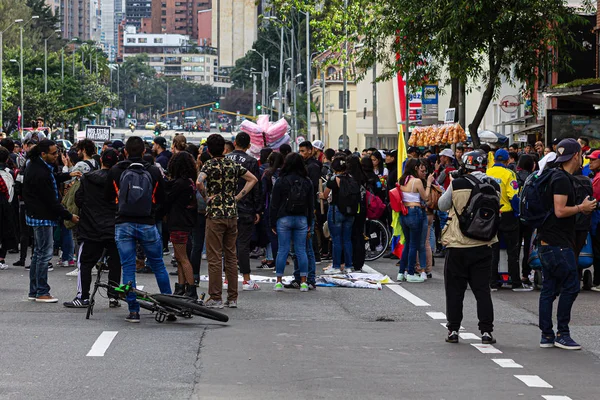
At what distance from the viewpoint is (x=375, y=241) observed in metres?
18.8

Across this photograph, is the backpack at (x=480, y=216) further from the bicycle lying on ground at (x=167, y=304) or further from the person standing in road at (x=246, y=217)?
the person standing in road at (x=246, y=217)

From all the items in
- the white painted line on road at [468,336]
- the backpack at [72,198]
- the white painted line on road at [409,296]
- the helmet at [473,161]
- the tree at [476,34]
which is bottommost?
the white painted line on road at [409,296]

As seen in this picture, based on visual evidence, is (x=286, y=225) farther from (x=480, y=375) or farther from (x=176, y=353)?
(x=480, y=375)

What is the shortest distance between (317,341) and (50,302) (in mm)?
3939

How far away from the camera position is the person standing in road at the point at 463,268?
10250 mm

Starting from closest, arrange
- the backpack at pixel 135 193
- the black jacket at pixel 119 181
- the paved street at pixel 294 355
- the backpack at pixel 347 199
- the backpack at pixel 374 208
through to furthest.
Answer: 1. the paved street at pixel 294 355
2. the backpack at pixel 135 193
3. the black jacket at pixel 119 181
4. the backpack at pixel 347 199
5. the backpack at pixel 374 208

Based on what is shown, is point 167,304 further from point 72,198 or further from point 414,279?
point 72,198

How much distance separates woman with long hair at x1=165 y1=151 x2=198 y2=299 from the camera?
41.3 ft

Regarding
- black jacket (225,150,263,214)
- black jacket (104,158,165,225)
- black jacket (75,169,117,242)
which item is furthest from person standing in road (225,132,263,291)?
black jacket (104,158,165,225)

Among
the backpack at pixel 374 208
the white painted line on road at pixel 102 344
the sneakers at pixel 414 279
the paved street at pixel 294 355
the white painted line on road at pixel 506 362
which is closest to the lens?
the paved street at pixel 294 355

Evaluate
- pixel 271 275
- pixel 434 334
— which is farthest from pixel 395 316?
pixel 271 275

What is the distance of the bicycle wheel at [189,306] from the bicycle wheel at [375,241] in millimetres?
7698

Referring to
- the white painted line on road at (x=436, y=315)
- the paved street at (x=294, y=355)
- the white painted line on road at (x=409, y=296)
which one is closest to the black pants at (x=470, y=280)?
the paved street at (x=294, y=355)

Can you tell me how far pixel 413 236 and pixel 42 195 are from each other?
5128 millimetres
